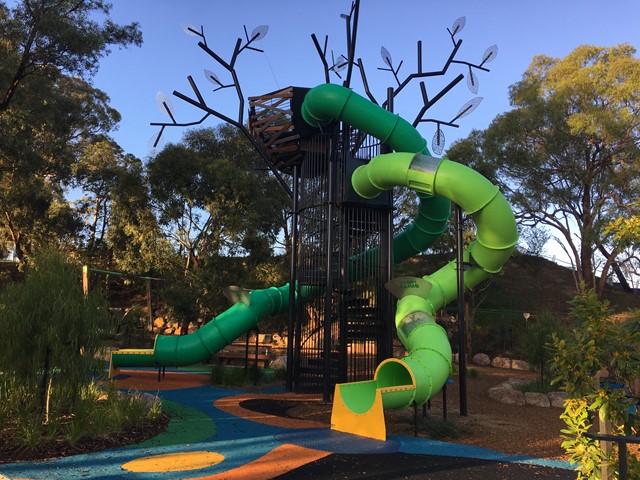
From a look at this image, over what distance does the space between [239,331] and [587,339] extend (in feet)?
32.2

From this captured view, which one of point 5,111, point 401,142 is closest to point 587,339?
point 401,142

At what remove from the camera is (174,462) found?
5383 mm

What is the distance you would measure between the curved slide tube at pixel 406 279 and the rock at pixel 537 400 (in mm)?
3106

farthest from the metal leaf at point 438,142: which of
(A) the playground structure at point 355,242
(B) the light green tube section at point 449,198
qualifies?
(B) the light green tube section at point 449,198

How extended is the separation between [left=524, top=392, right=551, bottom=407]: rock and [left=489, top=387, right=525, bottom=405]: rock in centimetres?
11

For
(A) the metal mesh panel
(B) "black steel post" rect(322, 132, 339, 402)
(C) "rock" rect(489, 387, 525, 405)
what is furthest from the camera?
(C) "rock" rect(489, 387, 525, 405)

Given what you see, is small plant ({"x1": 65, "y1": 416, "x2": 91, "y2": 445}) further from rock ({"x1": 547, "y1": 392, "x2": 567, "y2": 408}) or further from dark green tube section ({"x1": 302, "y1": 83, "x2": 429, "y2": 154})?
rock ({"x1": 547, "y1": 392, "x2": 567, "y2": 408})

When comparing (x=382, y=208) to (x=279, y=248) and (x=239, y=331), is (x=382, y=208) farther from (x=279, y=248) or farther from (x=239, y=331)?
(x=279, y=248)

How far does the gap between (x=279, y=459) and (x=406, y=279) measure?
4540mm

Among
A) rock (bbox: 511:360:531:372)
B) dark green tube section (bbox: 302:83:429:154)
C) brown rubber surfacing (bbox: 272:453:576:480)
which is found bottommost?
rock (bbox: 511:360:531:372)

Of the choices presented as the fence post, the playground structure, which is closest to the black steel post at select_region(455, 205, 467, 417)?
the playground structure

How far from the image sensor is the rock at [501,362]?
20.2m

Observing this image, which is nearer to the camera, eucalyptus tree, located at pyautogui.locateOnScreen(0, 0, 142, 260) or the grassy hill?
eucalyptus tree, located at pyautogui.locateOnScreen(0, 0, 142, 260)

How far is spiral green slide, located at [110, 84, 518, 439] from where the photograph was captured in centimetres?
723
